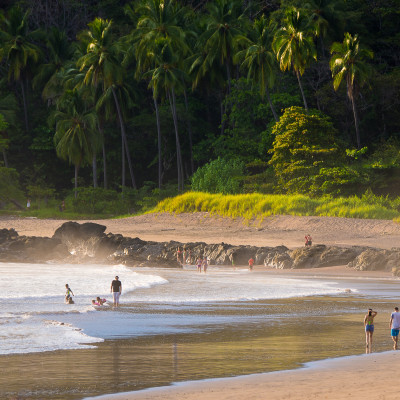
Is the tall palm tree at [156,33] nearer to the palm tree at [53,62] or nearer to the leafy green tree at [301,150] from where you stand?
the palm tree at [53,62]

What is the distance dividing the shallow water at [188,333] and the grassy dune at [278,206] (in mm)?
14222

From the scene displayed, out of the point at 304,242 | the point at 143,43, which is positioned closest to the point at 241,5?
the point at 143,43

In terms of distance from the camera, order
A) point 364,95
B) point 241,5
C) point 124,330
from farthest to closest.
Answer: point 241,5, point 364,95, point 124,330

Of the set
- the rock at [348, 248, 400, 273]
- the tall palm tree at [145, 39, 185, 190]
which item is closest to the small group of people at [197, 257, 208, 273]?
the rock at [348, 248, 400, 273]

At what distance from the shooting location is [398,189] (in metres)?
50.1

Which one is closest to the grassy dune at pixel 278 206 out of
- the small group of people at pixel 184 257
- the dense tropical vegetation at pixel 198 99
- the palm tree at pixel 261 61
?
the dense tropical vegetation at pixel 198 99

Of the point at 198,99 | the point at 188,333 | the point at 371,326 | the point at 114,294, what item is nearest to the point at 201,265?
the point at 114,294

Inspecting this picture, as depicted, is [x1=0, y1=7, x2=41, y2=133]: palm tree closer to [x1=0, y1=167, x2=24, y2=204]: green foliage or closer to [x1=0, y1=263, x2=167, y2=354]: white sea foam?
[x1=0, y1=167, x2=24, y2=204]: green foliage

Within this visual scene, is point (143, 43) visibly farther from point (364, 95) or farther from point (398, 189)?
point (398, 189)

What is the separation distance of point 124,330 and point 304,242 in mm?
24133

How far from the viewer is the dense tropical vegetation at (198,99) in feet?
172

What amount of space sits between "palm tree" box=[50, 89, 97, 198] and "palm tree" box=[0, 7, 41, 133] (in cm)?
692

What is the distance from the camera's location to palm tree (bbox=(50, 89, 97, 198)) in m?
60.6

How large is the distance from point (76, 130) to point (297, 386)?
5154 centimetres
